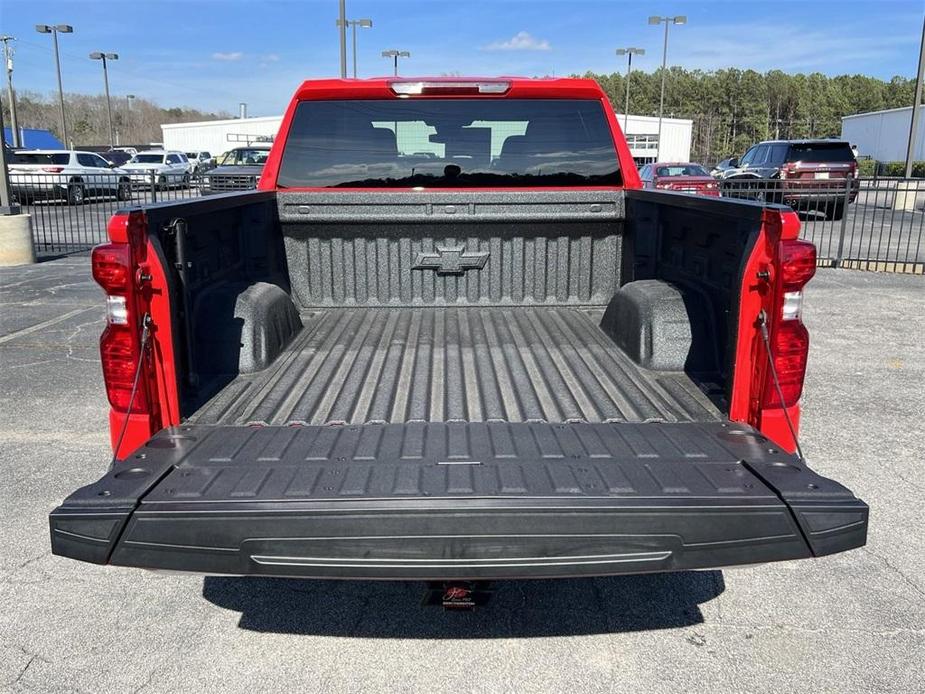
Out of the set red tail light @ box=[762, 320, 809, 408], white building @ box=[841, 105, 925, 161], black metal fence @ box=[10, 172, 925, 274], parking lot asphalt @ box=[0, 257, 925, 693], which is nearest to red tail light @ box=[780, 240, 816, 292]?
red tail light @ box=[762, 320, 809, 408]

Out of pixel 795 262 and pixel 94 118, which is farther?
pixel 94 118

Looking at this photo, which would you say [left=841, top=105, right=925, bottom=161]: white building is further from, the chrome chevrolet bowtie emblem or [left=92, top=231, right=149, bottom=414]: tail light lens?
[left=92, top=231, right=149, bottom=414]: tail light lens

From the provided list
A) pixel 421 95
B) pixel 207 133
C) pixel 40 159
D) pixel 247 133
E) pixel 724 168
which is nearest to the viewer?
pixel 421 95

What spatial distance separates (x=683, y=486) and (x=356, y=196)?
2689mm

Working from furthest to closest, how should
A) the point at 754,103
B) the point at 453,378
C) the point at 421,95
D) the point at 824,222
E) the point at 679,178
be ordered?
the point at 754,103 → the point at 679,178 → the point at 824,222 → the point at 421,95 → the point at 453,378

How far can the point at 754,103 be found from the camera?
94.7 meters

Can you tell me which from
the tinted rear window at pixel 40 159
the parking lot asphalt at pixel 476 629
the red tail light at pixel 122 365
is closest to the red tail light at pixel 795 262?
the parking lot asphalt at pixel 476 629

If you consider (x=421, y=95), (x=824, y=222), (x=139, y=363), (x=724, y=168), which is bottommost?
(x=824, y=222)

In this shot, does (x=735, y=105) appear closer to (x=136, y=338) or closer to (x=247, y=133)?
(x=247, y=133)

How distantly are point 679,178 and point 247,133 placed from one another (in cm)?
5825

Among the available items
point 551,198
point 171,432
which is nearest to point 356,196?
point 551,198

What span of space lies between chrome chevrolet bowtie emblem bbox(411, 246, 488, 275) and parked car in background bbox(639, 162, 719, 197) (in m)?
14.5

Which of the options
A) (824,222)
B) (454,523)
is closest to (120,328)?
(454,523)

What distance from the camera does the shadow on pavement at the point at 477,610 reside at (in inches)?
119
